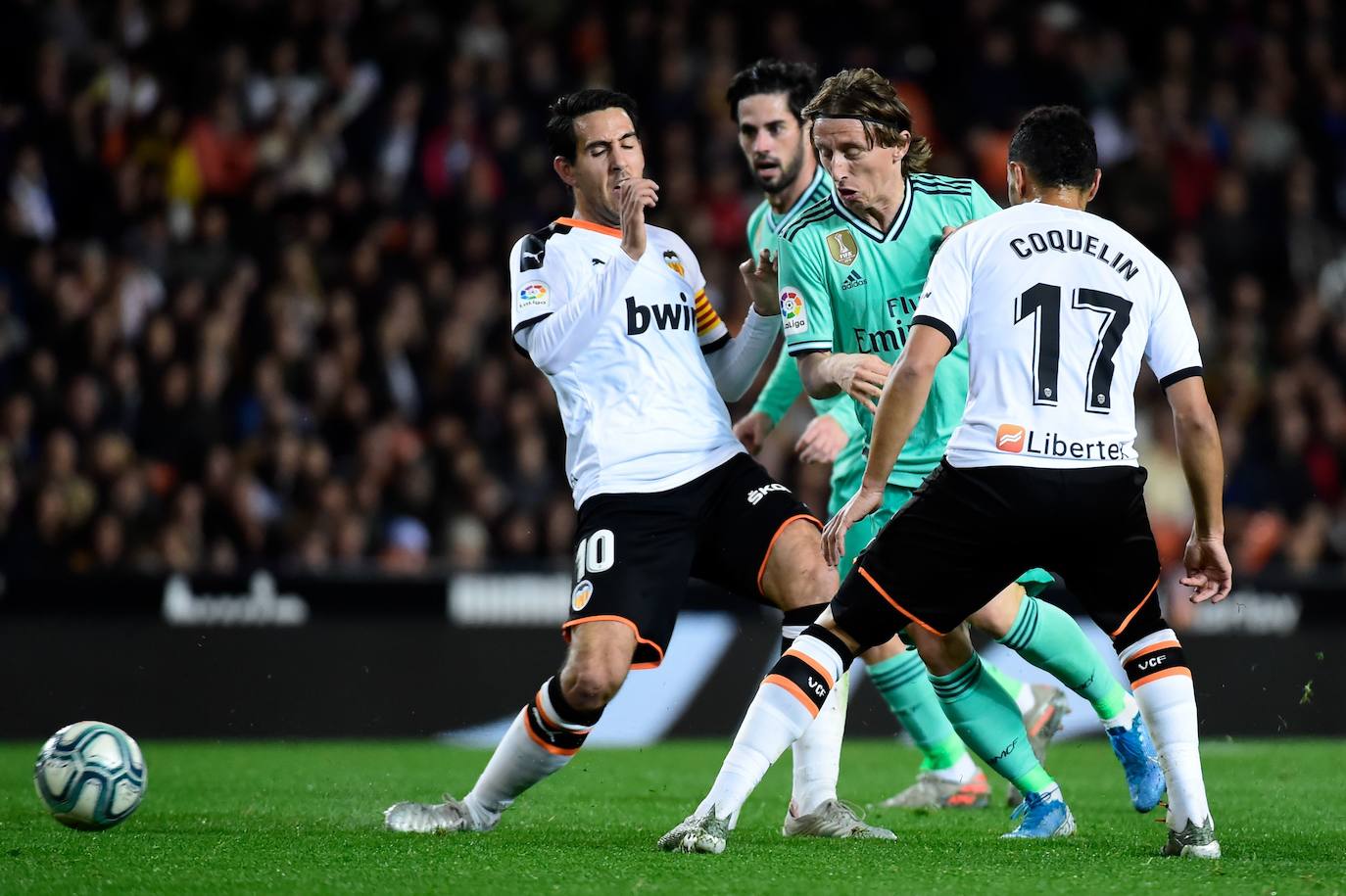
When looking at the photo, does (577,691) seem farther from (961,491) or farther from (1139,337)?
(1139,337)

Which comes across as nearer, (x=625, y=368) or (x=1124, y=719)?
(x=625, y=368)

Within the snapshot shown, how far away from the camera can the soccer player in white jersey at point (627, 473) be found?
5703mm

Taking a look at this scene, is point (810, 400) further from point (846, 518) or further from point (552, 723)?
point (552, 723)

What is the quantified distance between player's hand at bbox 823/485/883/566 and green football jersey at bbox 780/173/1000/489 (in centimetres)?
102

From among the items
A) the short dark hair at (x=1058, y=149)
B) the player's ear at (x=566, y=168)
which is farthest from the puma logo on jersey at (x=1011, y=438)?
Answer: the player's ear at (x=566, y=168)

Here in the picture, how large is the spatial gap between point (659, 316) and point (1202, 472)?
187cm

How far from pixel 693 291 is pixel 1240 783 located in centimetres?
350

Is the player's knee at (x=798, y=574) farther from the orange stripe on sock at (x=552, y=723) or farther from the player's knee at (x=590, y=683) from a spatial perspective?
the orange stripe on sock at (x=552, y=723)

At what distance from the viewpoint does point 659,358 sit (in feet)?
19.9

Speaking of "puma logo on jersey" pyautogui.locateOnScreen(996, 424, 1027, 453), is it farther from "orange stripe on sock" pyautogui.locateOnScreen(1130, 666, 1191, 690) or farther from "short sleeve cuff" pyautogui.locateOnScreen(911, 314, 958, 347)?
"orange stripe on sock" pyautogui.locateOnScreen(1130, 666, 1191, 690)

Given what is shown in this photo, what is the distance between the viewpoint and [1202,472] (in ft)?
16.9

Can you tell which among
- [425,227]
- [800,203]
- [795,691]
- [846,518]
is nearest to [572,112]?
[800,203]

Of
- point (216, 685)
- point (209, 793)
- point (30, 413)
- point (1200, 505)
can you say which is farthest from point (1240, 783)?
point (30, 413)

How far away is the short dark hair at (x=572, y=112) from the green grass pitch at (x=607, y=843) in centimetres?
231
